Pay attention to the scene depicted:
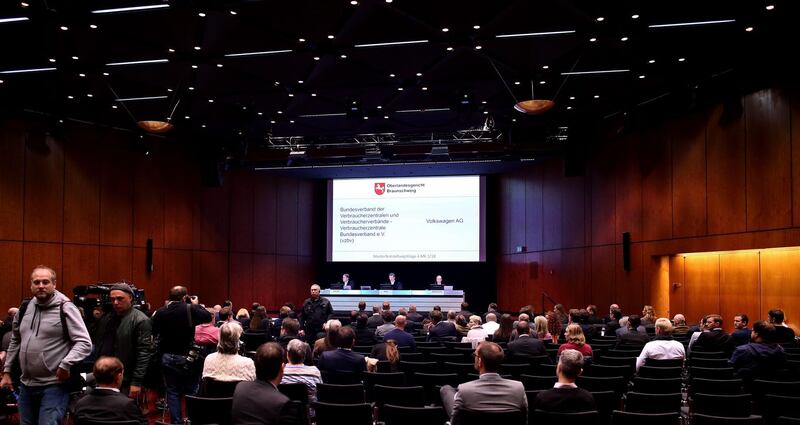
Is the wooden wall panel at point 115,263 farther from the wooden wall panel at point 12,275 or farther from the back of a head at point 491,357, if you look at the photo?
the back of a head at point 491,357

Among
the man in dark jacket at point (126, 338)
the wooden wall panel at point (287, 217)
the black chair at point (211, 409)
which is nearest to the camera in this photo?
the black chair at point (211, 409)

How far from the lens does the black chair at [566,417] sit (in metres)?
3.90

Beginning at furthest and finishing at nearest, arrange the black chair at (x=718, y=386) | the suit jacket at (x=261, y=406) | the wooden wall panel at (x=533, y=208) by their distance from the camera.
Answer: the wooden wall panel at (x=533, y=208), the black chair at (x=718, y=386), the suit jacket at (x=261, y=406)

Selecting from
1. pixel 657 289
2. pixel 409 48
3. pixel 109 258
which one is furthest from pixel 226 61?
pixel 657 289

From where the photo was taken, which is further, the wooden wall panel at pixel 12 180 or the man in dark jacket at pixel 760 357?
the wooden wall panel at pixel 12 180

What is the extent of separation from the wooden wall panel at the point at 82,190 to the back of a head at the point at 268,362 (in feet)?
44.6

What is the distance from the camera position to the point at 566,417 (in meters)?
3.93

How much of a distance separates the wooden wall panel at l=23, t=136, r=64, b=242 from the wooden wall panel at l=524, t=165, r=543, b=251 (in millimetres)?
13117

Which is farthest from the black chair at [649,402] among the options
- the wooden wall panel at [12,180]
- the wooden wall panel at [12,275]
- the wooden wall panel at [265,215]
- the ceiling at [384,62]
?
the wooden wall panel at [265,215]

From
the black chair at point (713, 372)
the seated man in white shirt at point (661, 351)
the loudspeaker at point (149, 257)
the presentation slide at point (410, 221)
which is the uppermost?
the presentation slide at point (410, 221)

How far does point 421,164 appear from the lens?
64.5 feet

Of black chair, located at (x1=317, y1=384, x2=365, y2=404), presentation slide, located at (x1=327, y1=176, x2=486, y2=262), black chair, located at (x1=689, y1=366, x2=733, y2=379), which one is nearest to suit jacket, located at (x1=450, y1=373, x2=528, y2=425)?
black chair, located at (x1=317, y1=384, x2=365, y2=404)

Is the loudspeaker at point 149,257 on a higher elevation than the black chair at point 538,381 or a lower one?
higher

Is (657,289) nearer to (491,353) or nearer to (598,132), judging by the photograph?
(598,132)
